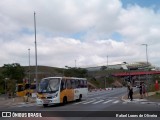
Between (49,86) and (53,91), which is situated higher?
(49,86)

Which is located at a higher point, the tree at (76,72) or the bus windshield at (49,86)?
the tree at (76,72)

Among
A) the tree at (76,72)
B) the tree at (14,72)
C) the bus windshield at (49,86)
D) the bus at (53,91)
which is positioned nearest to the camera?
the bus at (53,91)

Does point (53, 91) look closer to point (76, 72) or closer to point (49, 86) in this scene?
point (49, 86)


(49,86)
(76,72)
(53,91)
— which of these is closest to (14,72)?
(76,72)

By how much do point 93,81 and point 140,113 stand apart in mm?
128881

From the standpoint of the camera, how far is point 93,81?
138125mm

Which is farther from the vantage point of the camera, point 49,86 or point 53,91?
point 49,86

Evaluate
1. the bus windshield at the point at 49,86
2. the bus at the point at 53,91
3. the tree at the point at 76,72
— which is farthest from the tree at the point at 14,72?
the bus windshield at the point at 49,86

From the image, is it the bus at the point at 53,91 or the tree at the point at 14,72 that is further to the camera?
the tree at the point at 14,72

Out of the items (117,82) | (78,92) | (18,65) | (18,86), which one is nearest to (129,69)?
(117,82)

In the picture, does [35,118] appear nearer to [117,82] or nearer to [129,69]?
[129,69]

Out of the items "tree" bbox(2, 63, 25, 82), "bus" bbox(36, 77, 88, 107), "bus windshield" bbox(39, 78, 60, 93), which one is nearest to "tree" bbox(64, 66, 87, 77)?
"tree" bbox(2, 63, 25, 82)

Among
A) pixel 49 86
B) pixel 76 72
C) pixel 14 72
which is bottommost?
pixel 49 86

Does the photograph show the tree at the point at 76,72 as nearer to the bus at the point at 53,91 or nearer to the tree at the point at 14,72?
the tree at the point at 14,72
